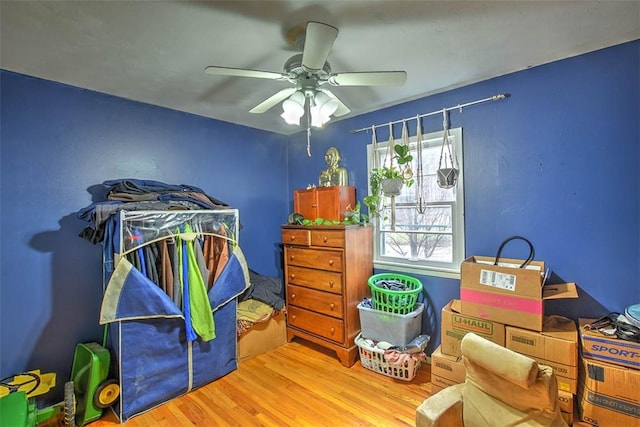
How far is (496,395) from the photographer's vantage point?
1453 mm

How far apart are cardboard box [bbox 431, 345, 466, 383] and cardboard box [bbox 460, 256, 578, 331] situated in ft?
1.09

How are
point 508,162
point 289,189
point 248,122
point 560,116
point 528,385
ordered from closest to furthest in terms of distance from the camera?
point 528,385
point 560,116
point 508,162
point 248,122
point 289,189

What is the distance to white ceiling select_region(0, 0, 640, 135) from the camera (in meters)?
1.44

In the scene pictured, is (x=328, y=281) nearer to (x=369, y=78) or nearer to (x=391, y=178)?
(x=391, y=178)

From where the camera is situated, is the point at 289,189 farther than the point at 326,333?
Yes

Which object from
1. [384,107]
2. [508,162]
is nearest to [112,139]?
[384,107]

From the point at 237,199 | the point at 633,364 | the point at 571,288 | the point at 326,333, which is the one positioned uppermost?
the point at 237,199

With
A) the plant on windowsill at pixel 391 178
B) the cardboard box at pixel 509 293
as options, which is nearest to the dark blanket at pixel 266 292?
the plant on windowsill at pixel 391 178

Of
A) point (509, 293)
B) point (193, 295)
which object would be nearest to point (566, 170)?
point (509, 293)

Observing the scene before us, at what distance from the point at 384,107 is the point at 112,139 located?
→ 2452 millimetres

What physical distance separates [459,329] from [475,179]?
3.86 feet

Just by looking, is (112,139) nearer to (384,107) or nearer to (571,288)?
(384,107)

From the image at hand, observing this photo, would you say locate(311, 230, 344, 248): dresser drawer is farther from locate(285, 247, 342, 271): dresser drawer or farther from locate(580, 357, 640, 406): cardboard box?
locate(580, 357, 640, 406): cardboard box

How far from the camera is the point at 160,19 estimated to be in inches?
58.9
